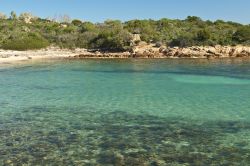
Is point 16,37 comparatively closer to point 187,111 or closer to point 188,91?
point 188,91

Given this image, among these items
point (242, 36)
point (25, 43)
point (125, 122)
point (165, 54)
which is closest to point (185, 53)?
point (165, 54)

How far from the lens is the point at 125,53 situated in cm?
4744

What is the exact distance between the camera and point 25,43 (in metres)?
53.2

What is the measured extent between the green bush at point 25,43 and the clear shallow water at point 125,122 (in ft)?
91.6

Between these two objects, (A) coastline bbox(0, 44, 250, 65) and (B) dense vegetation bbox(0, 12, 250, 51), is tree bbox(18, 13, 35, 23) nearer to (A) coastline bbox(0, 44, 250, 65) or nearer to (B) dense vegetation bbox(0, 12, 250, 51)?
(B) dense vegetation bbox(0, 12, 250, 51)

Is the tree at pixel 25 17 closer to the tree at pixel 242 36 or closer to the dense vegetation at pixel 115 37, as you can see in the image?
the dense vegetation at pixel 115 37

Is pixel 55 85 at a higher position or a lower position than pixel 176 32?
lower

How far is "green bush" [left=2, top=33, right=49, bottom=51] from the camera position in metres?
52.4

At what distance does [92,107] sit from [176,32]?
44756 millimetres

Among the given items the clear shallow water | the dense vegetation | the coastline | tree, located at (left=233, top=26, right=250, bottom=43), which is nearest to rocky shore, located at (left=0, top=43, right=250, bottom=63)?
the coastline

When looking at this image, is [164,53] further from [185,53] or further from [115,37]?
[115,37]

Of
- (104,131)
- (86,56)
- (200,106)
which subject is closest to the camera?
(104,131)

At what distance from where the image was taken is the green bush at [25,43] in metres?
52.4

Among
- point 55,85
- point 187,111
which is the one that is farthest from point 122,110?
point 55,85
